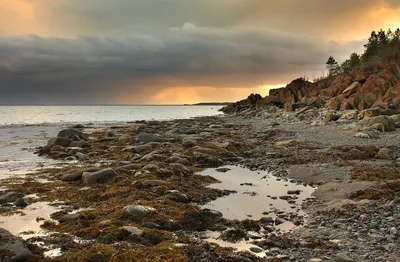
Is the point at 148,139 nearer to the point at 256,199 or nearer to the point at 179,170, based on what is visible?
the point at 179,170

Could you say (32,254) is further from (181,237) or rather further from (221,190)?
(221,190)

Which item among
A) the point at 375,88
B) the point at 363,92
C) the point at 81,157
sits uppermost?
the point at 375,88

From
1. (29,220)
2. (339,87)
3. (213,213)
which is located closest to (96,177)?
(29,220)

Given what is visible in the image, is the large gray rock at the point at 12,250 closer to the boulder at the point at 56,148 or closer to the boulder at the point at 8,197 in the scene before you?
the boulder at the point at 8,197

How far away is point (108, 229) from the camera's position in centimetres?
820

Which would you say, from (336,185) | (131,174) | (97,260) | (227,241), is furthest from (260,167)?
(97,260)

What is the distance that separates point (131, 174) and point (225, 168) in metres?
5.02

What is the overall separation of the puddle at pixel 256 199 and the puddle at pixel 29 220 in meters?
4.49

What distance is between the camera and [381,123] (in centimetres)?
2645

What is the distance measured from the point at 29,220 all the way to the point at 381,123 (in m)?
25.7

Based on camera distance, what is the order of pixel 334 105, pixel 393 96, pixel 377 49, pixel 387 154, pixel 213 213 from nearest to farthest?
pixel 213 213
pixel 387 154
pixel 393 96
pixel 334 105
pixel 377 49

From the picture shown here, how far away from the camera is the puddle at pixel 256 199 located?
30.0ft

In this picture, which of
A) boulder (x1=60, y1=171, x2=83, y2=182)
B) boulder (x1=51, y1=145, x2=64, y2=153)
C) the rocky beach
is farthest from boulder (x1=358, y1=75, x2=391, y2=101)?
boulder (x1=60, y1=171, x2=83, y2=182)

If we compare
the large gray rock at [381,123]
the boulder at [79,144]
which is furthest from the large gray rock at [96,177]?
the large gray rock at [381,123]
